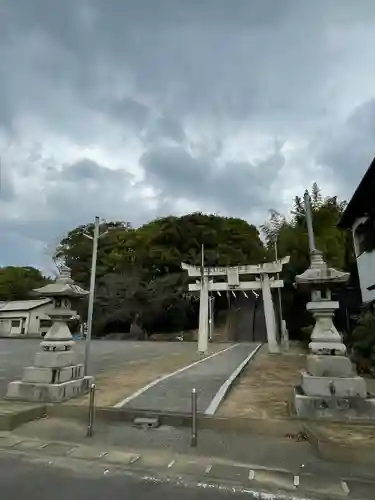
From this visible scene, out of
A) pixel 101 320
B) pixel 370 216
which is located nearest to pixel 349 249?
pixel 370 216

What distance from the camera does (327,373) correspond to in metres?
6.12

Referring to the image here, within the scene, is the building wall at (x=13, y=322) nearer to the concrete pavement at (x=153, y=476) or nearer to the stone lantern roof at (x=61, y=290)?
the stone lantern roof at (x=61, y=290)

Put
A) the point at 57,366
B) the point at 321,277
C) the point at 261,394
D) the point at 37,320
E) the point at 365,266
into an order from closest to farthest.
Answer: the point at 321,277 < the point at 57,366 < the point at 261,394 < the point at 365,266 < the point at 37,320

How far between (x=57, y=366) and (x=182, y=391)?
9.09 ft

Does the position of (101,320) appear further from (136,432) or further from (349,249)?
(136,432)

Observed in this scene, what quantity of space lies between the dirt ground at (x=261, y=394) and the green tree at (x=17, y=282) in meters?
42.7

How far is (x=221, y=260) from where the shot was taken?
→ 32.9 meters

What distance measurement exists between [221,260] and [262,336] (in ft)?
24.1

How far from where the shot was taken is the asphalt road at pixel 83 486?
140 inches

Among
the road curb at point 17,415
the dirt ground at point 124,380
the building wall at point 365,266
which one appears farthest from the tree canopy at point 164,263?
the road curb at point 17,415

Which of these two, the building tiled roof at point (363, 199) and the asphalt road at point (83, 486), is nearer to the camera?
the asphalt road at point (83, 486)

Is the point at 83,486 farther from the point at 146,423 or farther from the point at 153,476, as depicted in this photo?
the point at 146,423

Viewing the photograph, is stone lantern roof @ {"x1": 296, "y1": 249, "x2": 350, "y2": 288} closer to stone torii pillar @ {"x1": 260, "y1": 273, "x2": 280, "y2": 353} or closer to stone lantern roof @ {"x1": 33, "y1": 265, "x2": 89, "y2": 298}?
stone lantern roof @ {"x1": 33, "y1": 265, "x2": 89, "y2": 298}

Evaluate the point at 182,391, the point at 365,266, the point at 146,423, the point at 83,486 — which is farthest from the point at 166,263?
the point at 83,486
